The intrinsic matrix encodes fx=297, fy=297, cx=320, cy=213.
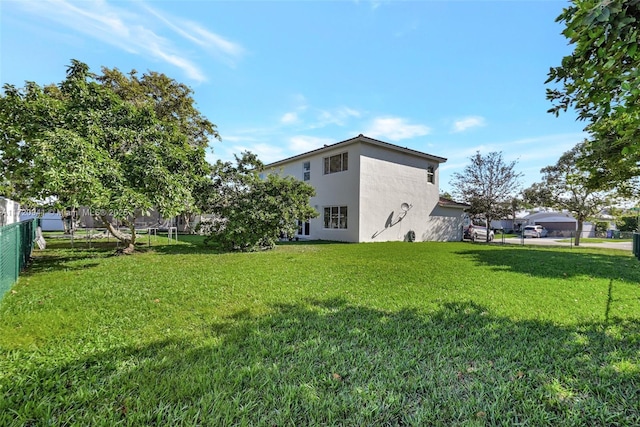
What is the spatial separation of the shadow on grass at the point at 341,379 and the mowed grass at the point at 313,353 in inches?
0.6

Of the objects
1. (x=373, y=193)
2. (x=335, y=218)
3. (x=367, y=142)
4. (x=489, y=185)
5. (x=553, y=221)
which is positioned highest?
(x=367, y=142)

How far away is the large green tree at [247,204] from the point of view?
40.1ft

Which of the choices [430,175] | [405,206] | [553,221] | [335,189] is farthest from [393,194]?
[553,221]

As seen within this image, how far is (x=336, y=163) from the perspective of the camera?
749 inches

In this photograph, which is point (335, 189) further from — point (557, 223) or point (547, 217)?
point (547, 217)

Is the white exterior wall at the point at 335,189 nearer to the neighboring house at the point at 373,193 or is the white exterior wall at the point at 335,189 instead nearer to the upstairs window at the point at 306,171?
the neighboring house at the point at 373,193

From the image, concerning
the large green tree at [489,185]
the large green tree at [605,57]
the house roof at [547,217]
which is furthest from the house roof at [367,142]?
the house roof at [547,217]

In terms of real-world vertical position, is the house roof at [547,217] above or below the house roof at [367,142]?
below

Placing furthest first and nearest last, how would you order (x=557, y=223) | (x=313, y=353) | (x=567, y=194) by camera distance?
→ (x=557, y=223) → (x=567, y=194) → (x=313, y=353)

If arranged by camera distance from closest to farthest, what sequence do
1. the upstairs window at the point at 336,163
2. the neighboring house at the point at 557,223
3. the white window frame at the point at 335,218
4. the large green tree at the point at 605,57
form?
1. the large green tree at the point at 605,57
2. the white window frame at the point at 335,218
3. the upstairs window at the point at 336,163
4. the neighboring house at the point at 557,223

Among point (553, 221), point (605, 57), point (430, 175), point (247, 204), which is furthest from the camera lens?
point (553, 221)

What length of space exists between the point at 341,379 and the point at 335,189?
Result: 16306 millimetres

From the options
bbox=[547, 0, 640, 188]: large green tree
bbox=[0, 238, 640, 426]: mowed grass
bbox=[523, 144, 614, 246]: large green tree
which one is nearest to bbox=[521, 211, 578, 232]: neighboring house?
bbox=[523, 144, 614, 246]: large green tree

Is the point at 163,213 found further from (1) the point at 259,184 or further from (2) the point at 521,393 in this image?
(2) the point at 521,393
